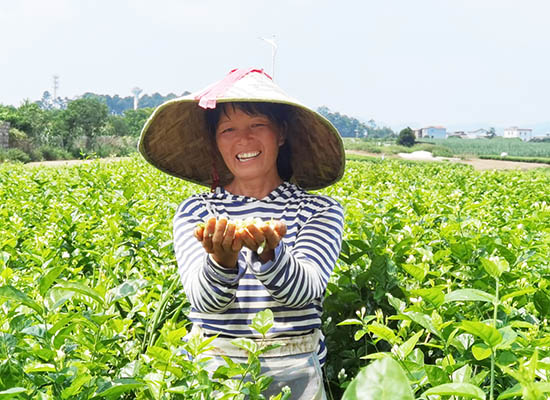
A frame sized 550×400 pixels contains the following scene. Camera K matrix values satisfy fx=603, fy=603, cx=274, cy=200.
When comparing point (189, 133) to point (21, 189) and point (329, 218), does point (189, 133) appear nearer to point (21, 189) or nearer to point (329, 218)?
point (329, 218)

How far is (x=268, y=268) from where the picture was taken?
1403mm

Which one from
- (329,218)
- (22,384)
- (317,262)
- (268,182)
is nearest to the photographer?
(22,384)

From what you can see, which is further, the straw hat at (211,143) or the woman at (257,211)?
the straw hat at (211,143)

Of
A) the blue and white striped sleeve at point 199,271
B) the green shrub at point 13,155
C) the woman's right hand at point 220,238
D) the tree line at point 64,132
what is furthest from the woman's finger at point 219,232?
the green shrub at point 13,155

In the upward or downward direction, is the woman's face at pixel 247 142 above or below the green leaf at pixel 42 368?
above

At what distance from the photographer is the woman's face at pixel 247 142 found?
1.78 metres

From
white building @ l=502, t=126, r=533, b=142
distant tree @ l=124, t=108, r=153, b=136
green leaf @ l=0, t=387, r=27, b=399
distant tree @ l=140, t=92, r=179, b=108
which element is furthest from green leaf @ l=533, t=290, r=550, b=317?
white building @ l=502, t=126, r=533, b=142

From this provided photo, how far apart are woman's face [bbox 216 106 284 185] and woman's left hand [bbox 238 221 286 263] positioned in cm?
49

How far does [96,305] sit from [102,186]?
319 cm

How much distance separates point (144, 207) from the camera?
9.76 feet

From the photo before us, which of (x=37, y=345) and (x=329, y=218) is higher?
(x=329, y=218)

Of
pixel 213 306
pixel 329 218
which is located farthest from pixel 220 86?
pixel 213 306

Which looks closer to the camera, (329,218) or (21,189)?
(329,218)

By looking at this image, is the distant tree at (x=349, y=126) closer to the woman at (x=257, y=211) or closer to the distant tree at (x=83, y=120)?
the distant tree at (x=83, y=120)
